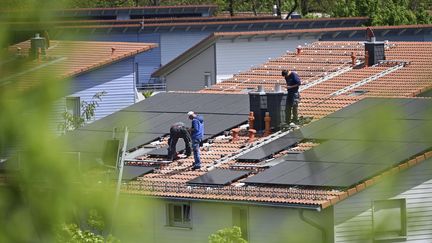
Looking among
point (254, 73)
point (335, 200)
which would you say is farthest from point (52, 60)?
point (254, 73)

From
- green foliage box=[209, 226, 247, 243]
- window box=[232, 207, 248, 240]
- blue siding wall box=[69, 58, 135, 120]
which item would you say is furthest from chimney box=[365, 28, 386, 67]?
green foliage box=[209, 226, 247, 243]

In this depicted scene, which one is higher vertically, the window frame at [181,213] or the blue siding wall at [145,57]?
the blue siding wall at [145,57]

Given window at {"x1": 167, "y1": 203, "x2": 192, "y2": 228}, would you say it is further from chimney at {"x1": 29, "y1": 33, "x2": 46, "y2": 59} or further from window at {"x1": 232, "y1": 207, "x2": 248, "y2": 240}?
chimney at {"x1": 29, "y1": 33, "x2": 46, "y2": 59}

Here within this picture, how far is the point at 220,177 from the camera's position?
20.2m

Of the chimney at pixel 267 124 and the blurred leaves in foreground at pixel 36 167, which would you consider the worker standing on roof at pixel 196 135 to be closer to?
the chimney at pixel 267 124

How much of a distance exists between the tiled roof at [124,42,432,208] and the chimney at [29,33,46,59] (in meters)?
6.58

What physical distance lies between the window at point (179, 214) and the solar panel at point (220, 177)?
404 millimetres

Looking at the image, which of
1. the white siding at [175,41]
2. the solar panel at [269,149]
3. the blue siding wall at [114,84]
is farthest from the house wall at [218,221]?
the white siding at [175,41]

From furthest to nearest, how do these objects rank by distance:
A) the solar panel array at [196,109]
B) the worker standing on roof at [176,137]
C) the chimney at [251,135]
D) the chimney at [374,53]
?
the chimney at [374,53]
the solar panel array at [196,109]
the chimney at [251,135]
the worker standing on roof at [176,137]

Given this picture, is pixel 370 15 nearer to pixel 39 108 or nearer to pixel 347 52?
pixel 347 52

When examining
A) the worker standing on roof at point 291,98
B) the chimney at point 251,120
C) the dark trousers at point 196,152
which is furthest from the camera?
the chimney at point 251,120

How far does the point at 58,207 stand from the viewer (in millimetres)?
3316

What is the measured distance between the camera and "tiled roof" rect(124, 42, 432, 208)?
17.9 m

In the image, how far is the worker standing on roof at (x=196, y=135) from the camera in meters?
21.0
